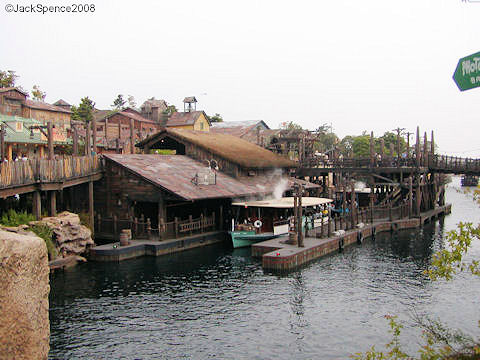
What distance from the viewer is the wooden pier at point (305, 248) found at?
27641 millimetres

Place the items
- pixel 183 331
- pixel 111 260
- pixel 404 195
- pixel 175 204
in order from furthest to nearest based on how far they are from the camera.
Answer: pixel 404 195 → pixel 175 204 → pixel 111 260 → pixel 183 331

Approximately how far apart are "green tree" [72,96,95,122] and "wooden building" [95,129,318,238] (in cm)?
3987

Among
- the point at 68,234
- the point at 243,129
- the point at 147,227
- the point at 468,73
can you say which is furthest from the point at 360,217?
the point at 243,129

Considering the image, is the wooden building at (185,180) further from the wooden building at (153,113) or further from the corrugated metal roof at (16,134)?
the wooden building at (153,113)

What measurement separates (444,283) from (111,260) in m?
20.0

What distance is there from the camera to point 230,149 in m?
47.1

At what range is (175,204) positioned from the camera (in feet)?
111

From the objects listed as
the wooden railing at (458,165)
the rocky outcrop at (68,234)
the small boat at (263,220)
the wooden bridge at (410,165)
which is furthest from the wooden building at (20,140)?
Answer: the wooden railing at (458,165)

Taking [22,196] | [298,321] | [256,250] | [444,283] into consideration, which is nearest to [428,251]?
[444,283]

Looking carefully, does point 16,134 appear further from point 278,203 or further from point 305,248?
point 305,248

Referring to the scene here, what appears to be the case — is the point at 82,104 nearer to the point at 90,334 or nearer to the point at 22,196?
the point at 22,196

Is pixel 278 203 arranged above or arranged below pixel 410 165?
below

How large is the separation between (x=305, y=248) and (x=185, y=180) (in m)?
11.3

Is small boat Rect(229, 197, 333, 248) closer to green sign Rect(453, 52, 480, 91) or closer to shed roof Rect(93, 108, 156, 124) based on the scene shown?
green sign Rect(453, 52, 480, 91)
